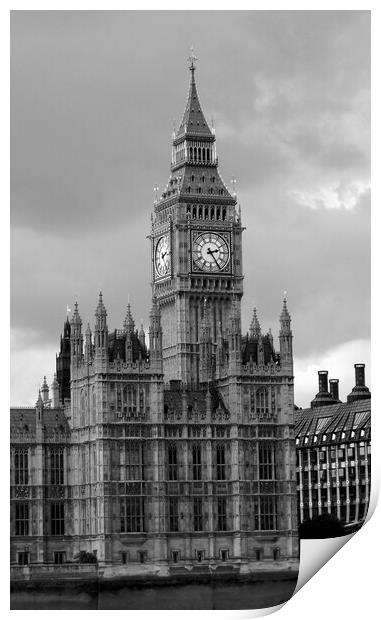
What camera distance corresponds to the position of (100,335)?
56.4 m

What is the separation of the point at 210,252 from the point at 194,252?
0.50 metres

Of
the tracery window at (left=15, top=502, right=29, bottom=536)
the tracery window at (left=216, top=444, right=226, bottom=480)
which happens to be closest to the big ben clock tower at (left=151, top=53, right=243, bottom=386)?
the tracery window at (left=216, top=444, right=226, bottom=480)

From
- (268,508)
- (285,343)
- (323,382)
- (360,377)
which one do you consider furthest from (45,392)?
(323,382)

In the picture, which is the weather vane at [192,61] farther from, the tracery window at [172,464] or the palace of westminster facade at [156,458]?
the tracery window at [172,464]

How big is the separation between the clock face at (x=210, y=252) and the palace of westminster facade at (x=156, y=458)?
3.16m

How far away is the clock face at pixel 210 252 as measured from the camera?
2501 inches

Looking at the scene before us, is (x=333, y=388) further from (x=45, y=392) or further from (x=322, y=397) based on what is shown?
(x=45, y=392)

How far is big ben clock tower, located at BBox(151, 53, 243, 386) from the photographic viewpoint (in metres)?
63.4

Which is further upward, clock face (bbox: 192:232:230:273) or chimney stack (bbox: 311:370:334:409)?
clock face (bbox: 192:232:230:273)

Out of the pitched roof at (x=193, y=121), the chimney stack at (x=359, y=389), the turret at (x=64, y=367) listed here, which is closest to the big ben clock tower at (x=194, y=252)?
the pitched roof at (x=193, y=121)

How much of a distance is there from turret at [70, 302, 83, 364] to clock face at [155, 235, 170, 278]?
7030 millimetres

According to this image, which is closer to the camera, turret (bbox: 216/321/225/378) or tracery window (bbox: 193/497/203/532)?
tracery window (bbox: 193/497/203/532)

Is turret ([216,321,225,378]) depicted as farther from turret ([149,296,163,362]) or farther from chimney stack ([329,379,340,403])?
chimney stack ([329,379,340,403])
